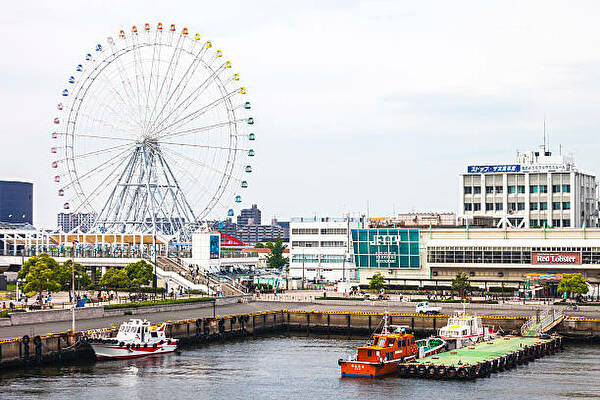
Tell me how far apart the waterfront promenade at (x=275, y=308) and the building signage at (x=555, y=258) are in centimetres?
2415

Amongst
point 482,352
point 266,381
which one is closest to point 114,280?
point 266,381

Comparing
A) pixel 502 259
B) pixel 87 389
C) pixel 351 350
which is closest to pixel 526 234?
pixel 502 259


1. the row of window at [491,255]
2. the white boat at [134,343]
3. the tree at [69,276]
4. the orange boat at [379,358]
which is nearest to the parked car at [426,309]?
the orange boat at [379,358]

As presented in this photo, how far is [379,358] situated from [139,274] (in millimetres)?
57064

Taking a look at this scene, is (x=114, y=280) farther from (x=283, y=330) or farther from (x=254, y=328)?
(x=283, y=330)

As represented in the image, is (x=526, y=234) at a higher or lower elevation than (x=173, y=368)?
higher

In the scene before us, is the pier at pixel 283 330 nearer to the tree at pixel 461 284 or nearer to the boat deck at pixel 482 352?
the boat deck at pixel 482 352

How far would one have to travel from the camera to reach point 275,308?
126 metres

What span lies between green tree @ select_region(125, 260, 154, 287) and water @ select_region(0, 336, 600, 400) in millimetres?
36773

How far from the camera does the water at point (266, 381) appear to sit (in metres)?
72.7

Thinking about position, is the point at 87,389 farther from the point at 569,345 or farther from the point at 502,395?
the point at 569,345

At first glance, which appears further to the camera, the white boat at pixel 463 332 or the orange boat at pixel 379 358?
the white boat at pixel 463 332

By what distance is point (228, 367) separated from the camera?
86438 mm

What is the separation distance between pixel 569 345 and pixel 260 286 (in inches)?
2749
